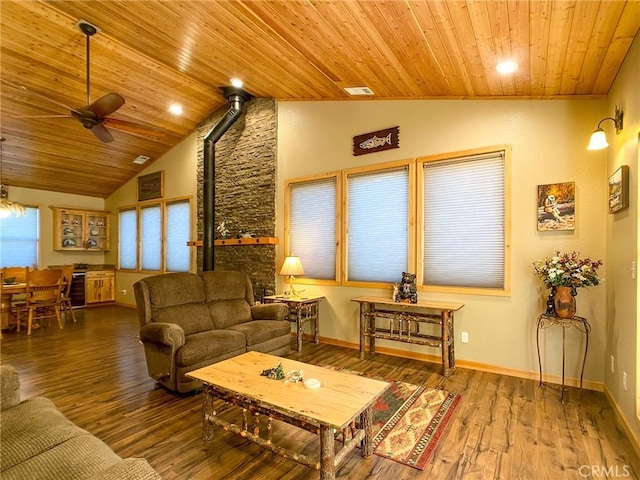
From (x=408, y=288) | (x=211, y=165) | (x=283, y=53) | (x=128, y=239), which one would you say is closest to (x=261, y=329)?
(x=408, y=288)

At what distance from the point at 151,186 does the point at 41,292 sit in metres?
3.09

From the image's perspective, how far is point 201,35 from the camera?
12.5 feet

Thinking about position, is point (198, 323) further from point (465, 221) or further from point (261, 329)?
point (465, 221)

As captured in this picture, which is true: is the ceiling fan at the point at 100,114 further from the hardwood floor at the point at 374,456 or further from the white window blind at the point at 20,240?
the white window blind at the point at 20,240

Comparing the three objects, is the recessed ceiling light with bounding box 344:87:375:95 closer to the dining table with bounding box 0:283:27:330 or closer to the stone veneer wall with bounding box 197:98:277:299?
the stone veneer wall with bounding box 197:98:277:299

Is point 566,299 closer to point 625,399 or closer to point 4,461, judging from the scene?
point 625,399

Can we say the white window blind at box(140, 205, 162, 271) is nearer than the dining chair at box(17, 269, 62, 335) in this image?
No

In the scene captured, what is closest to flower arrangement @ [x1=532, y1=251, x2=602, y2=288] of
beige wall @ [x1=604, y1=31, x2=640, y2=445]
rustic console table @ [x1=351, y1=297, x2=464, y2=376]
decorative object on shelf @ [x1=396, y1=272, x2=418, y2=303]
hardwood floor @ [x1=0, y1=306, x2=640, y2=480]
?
beige wall @ [x1=604, y1=31, x2=640, y2=445]

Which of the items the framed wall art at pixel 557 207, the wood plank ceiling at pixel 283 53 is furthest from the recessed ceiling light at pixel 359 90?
the framed wall art at pixel 557 207

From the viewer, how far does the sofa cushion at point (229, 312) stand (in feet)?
12.9

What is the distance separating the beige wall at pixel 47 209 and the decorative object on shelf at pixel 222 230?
466 cm

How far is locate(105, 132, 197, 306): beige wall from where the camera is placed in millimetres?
6867

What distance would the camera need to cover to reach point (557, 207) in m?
3.34

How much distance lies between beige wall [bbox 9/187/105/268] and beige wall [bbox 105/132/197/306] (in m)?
0.82
